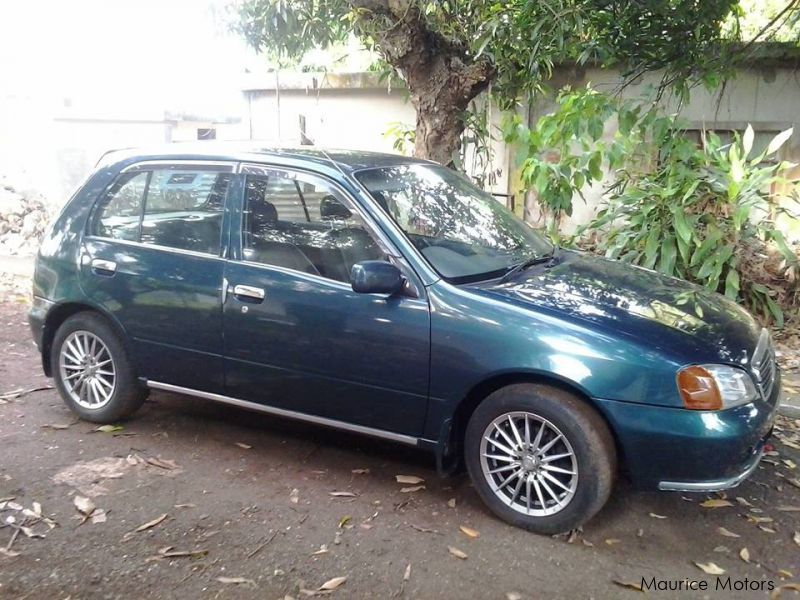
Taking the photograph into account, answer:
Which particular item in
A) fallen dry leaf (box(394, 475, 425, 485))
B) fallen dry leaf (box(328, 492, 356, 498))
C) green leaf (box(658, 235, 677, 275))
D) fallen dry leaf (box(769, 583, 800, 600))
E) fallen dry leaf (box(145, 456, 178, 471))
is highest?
green leaf (box(658, 235, 677, 275))

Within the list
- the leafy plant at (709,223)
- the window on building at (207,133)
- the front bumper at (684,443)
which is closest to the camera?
the front bumper at (684,443)

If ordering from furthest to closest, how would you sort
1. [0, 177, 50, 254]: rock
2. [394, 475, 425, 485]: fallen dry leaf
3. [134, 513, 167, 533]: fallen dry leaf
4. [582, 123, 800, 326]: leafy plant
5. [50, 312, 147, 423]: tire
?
[0, 177, 50, 254]: rock < [582, 123, 800, 326]: leafy plant < [50, 312, 147, 423]: tire < [394, 475, 425, 485]: fallen dry leaf < [134, 513, 167, 533]: fallen dry leaf

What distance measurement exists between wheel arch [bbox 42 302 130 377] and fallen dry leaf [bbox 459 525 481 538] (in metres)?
2.39

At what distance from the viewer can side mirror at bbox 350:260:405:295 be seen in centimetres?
375

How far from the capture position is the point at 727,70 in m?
6.99

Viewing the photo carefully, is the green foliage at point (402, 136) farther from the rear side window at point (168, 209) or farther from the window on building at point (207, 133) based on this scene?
the rear side window at point (168, 209)

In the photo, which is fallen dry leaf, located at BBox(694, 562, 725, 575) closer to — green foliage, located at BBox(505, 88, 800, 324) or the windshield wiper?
the windshield wiper

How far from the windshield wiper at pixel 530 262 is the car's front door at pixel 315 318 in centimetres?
56

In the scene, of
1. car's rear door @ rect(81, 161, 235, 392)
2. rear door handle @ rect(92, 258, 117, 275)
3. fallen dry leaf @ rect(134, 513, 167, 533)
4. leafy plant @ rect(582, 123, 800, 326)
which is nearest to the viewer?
fallen dry leaf @ rect(134, 513, 167, 533)

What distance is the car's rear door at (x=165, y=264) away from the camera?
14.4ft

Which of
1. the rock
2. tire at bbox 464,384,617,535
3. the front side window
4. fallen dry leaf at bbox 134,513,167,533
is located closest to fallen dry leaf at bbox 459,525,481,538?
tire at bbox 464,384,617,535

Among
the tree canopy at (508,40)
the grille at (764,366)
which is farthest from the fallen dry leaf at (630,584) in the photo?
the tree canopy at (508,40)

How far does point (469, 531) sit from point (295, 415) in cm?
118

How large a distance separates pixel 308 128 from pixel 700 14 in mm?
5708
